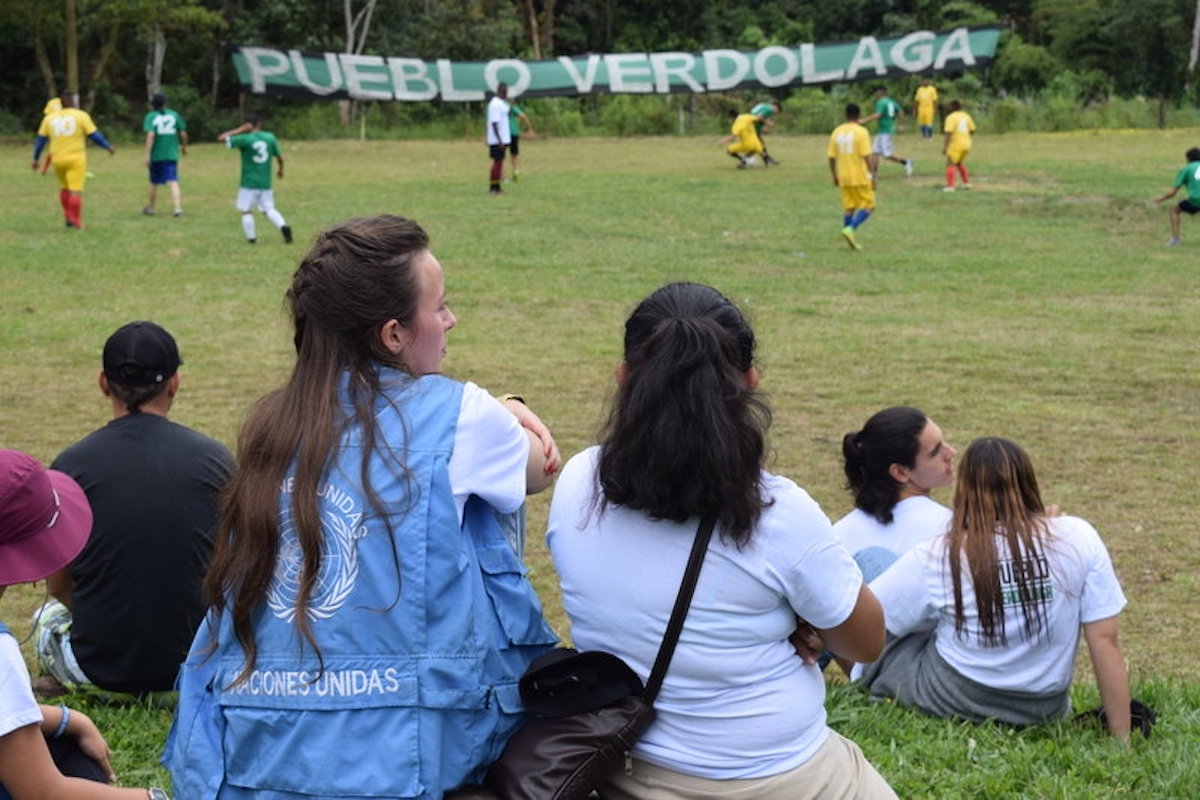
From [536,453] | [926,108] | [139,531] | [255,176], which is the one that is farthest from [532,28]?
[536,453]

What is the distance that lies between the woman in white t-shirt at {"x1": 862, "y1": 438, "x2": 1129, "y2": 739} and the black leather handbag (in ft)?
6.63

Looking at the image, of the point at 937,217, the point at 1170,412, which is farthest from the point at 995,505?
the point at 937,217

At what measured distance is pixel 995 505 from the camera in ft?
14.7

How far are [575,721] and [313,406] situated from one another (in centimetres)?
71

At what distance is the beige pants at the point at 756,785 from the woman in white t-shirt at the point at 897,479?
247cm

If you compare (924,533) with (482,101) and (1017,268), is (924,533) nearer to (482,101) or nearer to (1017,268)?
(1017,268)

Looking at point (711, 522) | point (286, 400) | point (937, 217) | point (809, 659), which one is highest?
point (286, 400)

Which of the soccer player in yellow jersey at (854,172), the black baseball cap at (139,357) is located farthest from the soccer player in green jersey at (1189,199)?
the black baseball cap at (139,357)

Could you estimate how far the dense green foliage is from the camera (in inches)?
1476

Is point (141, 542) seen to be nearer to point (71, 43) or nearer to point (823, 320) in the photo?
point (823, 320)

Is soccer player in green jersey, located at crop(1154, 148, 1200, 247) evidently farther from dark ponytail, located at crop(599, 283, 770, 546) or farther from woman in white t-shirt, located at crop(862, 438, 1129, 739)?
dark ponytail, located at crop(599, 283, 770, 546)

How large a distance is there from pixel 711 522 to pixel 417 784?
0.67 m

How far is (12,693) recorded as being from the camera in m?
2.60

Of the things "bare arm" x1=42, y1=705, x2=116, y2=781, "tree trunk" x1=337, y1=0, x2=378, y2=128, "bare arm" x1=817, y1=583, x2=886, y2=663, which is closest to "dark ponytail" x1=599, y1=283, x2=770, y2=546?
"bare arm" x1=817, y1=583, x2=886, y2=663
